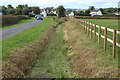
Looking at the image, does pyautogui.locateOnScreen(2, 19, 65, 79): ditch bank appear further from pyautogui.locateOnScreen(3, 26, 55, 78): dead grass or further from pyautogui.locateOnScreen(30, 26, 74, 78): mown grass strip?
pyautogui.locateOnScreen(30, 26, 74, 78): mown grass strip

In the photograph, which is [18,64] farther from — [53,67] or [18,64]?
[53,67]

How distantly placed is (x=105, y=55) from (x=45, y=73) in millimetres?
2651

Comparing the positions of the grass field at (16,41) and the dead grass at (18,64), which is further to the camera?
the grass field at (16,41)

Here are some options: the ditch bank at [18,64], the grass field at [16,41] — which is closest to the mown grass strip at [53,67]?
the ditch bank at [18,64]

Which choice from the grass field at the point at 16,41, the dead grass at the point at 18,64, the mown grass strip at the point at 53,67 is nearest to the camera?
the dead grass at the point at 18,64

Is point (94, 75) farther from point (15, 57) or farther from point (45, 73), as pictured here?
point (15, 57)

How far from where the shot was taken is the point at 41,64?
38.2 ft

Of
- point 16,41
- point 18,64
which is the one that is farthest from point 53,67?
point 16,41

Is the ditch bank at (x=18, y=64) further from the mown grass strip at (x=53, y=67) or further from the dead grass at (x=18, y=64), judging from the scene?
the mown grass strip at (x=53, y=67)

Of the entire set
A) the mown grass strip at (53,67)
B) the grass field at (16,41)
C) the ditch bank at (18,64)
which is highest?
the grass field at (16,41)

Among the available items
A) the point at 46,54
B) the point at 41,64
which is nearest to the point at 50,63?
the point at 41,64

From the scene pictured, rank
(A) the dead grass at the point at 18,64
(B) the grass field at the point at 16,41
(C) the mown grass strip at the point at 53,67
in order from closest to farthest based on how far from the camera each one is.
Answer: (A) the dead grass at the point at 18,64
(C) the mown grass strip at the point at 53,67
(B) the grass field at the point at 16,41

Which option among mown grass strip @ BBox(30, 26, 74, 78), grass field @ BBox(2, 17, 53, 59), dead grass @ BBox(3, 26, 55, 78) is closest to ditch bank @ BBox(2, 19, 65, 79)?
dead grass @ BBox(3, 26, 55, 78)

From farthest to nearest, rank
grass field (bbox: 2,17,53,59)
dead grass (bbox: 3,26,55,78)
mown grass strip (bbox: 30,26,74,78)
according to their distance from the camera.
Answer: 1. grass field (bbox: 2,17,53,59)
2. mown grass strip (bbox: 30,26,74,78)
3. dead grass (bbox: 3,26,55,78)
